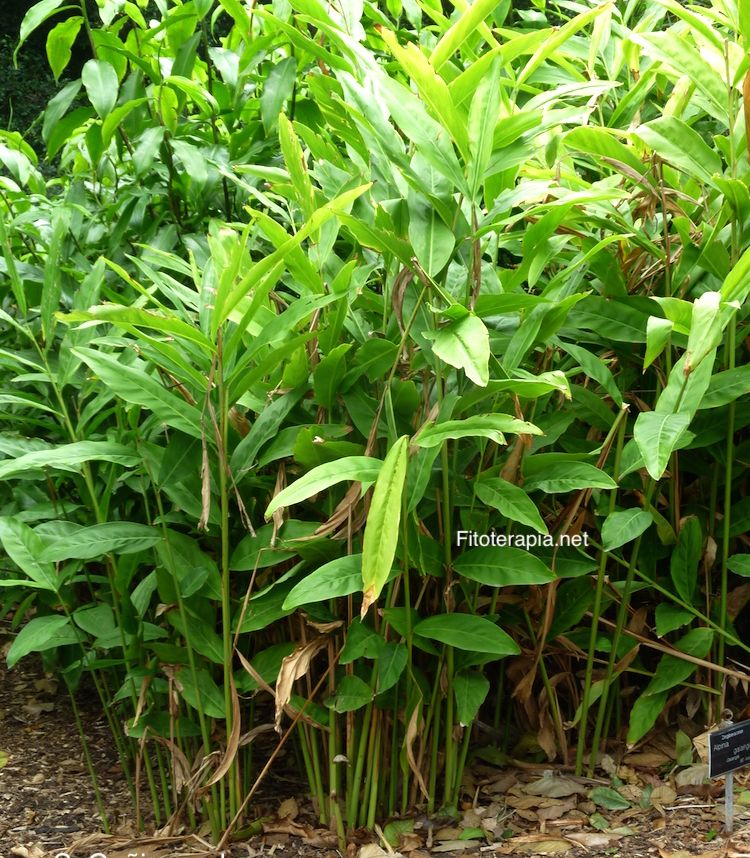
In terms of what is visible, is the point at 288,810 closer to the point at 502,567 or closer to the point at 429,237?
the point at 502,567

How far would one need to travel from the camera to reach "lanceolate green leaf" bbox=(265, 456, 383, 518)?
109 centimetres

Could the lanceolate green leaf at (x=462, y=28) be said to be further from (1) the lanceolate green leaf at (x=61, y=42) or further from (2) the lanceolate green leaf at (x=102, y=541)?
(1) the lanceolate green leaf at (x=61, y=42)

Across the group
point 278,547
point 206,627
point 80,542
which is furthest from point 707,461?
point 80,542

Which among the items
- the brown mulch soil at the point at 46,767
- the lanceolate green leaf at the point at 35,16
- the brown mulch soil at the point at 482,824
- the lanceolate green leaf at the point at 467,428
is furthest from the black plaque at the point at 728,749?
the lanceolate green leaf at the point at 35,16

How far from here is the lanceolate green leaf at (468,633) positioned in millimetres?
1287

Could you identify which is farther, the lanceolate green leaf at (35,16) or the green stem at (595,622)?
the lanceolate green leaf at (35,16)

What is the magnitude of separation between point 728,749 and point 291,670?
0.60 metres

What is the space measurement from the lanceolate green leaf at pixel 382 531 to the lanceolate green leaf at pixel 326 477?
0.06m

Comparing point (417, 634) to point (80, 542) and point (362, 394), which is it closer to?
point (362, 394)

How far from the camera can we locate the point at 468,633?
1.31 m

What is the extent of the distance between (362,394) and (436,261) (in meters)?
0.25

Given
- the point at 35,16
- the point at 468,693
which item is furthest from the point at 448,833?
the point at 35,16

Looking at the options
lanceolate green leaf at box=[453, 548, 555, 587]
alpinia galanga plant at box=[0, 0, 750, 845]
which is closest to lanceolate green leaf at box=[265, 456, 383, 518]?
alpinia galanga plant at box=[0, 0, 750, 845]

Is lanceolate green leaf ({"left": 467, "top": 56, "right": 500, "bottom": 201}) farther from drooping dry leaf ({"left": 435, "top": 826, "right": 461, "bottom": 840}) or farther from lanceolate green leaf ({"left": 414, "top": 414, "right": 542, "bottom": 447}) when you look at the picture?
drooping dry leaf ({"left": 435, "top": 826, "right": 461, "bottom": 840})
